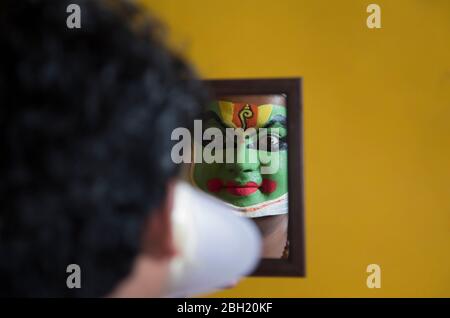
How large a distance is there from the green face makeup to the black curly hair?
3.09ft

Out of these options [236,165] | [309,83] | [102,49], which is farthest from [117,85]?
[309,83]

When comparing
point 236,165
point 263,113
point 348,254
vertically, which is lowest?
point 348,254

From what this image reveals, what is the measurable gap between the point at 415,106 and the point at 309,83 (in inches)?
12.7

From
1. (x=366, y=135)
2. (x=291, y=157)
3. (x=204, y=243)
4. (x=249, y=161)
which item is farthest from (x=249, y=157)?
(x=204, y=243)

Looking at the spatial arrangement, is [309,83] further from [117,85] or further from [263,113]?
[117,85]

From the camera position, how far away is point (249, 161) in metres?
1.24

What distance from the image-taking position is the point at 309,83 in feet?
4.23

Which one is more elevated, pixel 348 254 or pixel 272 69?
pixel 272 69

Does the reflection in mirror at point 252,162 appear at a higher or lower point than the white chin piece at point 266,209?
higher

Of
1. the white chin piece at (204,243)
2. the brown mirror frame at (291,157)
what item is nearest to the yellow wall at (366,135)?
the brown mirror frame at (291,157)

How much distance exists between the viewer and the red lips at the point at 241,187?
1244 mm

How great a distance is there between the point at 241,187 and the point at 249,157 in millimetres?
91

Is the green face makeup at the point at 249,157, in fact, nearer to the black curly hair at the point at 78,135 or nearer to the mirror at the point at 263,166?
the mirror at the point at 263,166

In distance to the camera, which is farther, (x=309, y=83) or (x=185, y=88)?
(x=309, y=83)
